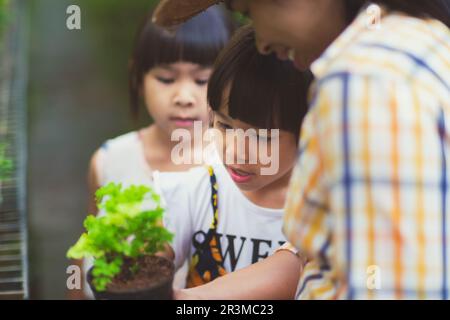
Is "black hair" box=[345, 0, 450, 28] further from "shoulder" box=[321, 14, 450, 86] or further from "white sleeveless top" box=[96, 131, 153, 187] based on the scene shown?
"white sleeveless top" box=[96, 131, 153, 187]

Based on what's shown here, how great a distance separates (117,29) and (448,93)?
44.1 inches

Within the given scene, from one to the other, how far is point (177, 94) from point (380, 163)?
870 millimetres

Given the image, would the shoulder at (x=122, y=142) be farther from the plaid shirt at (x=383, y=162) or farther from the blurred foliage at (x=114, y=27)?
the plaid shirt at (x=383, y=162)

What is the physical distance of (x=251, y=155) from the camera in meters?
1.66

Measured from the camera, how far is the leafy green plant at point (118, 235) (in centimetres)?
142

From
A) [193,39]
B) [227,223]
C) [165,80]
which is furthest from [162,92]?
[227,223]

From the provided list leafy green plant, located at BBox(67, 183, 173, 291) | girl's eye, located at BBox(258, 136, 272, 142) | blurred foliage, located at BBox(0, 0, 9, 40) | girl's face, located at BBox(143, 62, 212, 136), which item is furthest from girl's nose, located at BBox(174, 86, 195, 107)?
blurred foliage, located at BBox(0, 0, 9, 40)

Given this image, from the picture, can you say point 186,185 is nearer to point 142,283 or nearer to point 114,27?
point 142,283

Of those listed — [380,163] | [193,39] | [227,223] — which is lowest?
[227,223]

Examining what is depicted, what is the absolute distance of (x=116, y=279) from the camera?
1432 mm

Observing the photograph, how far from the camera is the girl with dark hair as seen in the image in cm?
103

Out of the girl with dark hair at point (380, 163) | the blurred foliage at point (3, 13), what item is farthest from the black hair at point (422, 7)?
the blurred foliage at point (3, 13)
